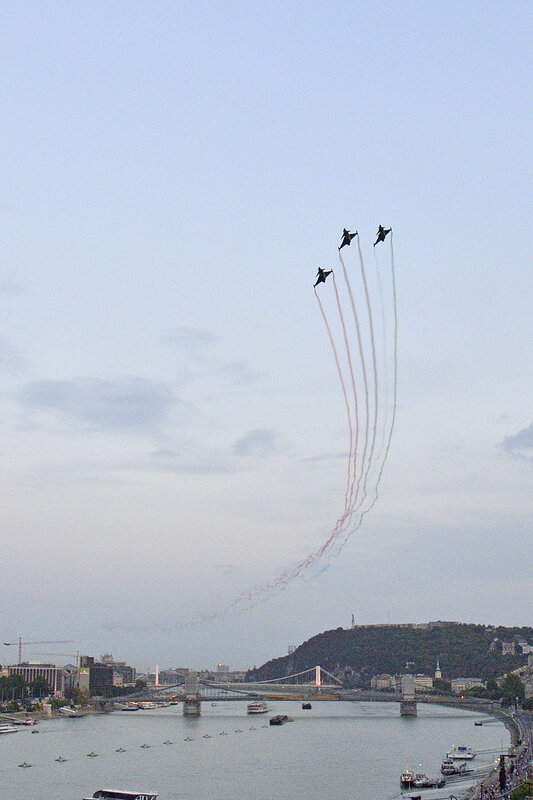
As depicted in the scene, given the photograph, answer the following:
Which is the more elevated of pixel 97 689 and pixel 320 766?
pixel 97 689

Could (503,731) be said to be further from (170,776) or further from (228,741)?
(170,776)

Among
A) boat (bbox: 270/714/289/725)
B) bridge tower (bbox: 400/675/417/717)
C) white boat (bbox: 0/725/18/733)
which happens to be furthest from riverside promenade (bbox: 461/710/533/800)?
bridge tower (bbox: 400/675/417/717)

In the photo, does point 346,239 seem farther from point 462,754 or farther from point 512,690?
point 512,690

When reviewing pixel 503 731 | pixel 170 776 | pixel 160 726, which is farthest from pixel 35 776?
pixel 503 731

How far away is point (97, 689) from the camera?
188 m

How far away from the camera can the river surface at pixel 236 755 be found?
66.8 metres

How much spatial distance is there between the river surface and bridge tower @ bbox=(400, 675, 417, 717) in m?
6.62

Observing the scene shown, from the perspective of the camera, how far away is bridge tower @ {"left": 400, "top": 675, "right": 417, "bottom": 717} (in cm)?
14775

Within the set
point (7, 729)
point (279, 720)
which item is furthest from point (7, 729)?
point (279, 720)

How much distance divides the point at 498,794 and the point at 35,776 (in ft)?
110

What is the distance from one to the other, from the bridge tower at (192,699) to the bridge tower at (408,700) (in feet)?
92.4

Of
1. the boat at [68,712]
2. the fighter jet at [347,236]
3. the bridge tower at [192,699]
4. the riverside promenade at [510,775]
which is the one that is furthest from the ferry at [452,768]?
the boat at [68,712]

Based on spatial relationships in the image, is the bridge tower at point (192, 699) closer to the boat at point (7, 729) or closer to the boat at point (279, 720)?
the boat at point (279, 720)

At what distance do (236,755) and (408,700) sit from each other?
221 feet
